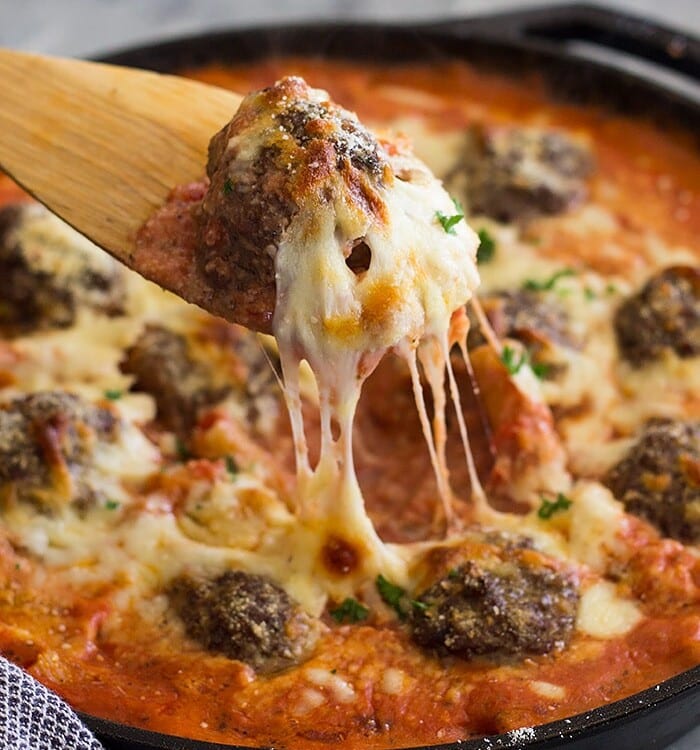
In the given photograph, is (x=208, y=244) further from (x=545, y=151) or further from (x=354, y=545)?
(x=545, y=151)

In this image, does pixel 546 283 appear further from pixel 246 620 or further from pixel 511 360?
pixel 246 620

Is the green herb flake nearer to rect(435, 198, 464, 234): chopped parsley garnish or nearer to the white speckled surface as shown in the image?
rect(435, 198, 464, 234): chopped parsley garnish

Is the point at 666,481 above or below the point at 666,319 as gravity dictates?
below

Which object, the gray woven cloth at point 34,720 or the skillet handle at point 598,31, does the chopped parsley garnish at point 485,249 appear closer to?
the skillet handle at point 598,31

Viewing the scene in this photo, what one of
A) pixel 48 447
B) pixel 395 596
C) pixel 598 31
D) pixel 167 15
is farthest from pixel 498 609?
pixel 167 15

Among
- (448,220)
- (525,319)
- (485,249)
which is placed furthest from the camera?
(485,249)

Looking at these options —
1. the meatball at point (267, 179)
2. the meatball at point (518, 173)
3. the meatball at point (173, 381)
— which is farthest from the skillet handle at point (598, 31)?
the meatball at point (267, 179)
